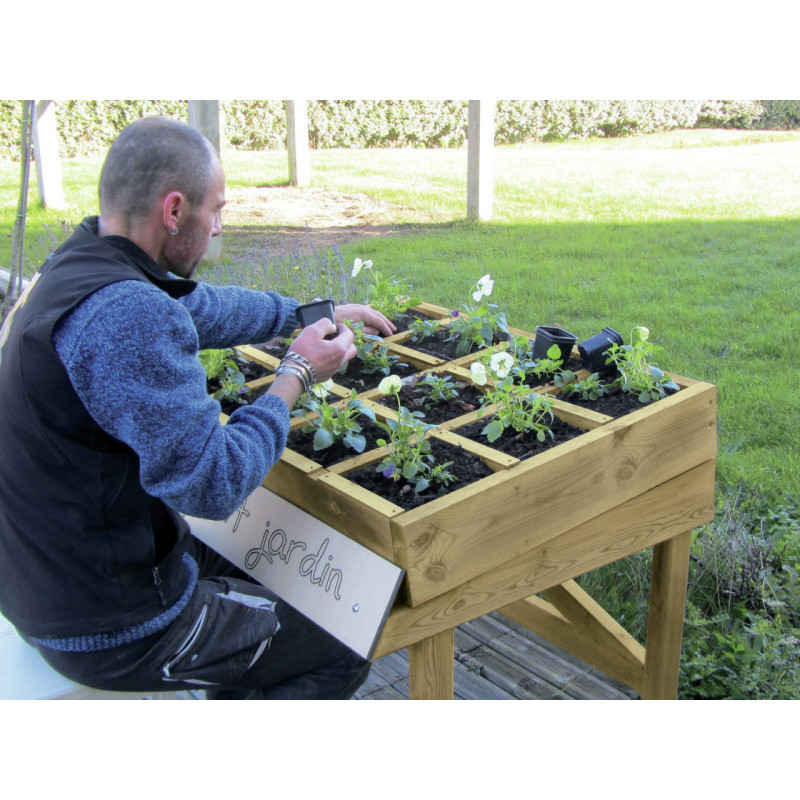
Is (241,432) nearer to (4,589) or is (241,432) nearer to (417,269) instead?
(4,589)

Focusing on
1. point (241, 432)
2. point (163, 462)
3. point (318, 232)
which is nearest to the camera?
point (163, 462)

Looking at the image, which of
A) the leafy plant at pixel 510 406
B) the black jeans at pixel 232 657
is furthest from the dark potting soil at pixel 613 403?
the black jeans at pixel 232 657

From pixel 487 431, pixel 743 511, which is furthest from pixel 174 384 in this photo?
pixel 743 511

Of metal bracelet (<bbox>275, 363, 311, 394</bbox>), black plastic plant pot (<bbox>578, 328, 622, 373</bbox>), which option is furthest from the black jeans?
black plastic plant pot (<bbox>578, 328, 622, 373</bbox>)

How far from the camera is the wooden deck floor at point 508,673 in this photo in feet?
8.25

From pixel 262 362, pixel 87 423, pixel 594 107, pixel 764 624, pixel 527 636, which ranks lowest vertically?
pixel 527 636

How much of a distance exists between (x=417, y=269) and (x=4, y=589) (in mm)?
4665

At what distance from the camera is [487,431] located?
1.86 metres

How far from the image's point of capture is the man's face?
1.59 m

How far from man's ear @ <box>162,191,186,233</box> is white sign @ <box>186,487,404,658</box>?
0.67 m

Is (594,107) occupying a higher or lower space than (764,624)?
higher

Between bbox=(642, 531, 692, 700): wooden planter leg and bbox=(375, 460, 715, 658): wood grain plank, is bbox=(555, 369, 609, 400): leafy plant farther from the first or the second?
bbox=(642, 531, 692, 700): wooden planter leg

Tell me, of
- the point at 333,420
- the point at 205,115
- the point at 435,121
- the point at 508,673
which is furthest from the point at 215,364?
the point at 435,121

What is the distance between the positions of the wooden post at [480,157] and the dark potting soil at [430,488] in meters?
5.81
